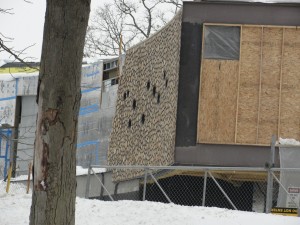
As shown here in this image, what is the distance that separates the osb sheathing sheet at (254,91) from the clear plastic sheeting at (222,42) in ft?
0.60

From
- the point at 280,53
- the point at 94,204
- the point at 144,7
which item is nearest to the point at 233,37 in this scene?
the point at 280,53

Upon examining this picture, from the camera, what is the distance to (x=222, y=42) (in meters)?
25.3

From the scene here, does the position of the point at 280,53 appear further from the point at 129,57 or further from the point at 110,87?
the point at 110,87

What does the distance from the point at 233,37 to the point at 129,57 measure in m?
7.21

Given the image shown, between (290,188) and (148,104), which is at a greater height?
(148,104)

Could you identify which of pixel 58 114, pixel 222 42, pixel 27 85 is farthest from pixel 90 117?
pixel 58 114

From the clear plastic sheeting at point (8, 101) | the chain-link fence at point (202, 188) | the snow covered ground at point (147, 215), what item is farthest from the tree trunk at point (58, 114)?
the clear plastic sheeting at point (8, 101)

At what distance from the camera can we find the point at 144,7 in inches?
2109

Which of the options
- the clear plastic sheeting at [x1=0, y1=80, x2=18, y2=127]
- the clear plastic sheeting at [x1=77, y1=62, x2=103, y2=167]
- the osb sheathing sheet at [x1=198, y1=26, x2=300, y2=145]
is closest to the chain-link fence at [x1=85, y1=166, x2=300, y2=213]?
the osb sheathing sheet at [x1=198, y1=26, x2=300, y2=145]

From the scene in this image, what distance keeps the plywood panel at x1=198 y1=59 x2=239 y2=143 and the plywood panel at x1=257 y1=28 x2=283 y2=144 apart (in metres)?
0.88

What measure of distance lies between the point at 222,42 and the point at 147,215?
36.2 feet

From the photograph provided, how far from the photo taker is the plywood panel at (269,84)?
24.6 m

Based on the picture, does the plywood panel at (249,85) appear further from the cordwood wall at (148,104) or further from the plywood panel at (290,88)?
the cordwood wall at (148,104)

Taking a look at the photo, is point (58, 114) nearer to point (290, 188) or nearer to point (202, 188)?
point (290, 188)
